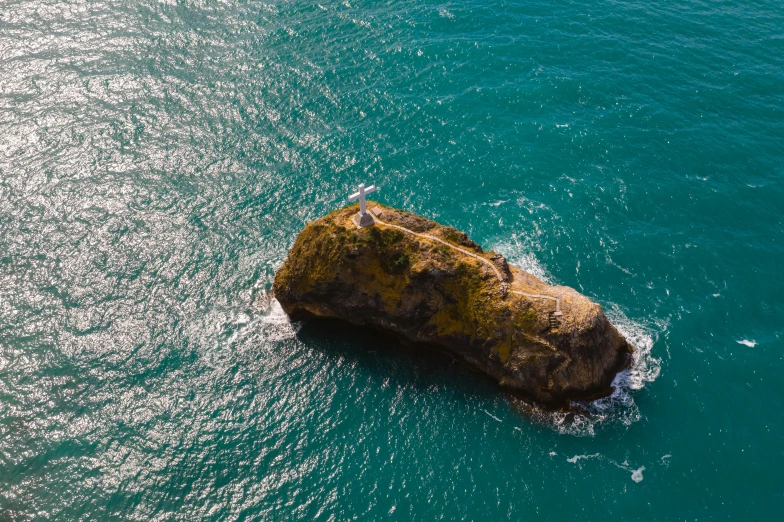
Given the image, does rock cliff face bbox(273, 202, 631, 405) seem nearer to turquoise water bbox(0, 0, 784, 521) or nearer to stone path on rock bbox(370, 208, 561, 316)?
stone path on rock bbox(370, 208, 561, 316)

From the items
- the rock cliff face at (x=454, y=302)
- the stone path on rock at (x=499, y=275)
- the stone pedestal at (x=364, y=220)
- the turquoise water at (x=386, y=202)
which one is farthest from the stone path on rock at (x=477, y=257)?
the turquoise water at (x=386, y=202)

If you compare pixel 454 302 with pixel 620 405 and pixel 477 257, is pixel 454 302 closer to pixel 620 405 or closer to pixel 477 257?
pixel 477 257

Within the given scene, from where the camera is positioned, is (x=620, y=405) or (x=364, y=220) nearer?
(x=620, y=405)

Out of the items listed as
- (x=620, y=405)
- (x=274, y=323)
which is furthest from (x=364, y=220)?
(x=620, y=405)

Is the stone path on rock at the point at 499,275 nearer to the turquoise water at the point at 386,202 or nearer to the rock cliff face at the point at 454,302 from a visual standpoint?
the rock cliff face at the point at 454,302

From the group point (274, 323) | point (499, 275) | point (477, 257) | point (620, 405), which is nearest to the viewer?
point (620, 405)

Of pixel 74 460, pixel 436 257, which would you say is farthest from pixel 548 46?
pixel 74 460
